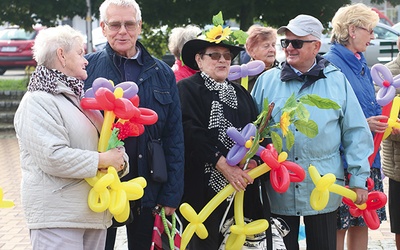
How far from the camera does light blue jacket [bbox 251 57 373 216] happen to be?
455 centimetres

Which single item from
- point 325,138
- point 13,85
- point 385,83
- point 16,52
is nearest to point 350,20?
point 385,83

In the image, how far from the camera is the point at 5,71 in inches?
969

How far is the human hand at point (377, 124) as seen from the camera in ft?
16.5

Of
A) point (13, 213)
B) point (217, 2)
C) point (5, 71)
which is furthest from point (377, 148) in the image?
point (5, 71)

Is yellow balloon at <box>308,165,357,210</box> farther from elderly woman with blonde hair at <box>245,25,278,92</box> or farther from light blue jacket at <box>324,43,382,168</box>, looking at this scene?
elderly woman with blonde hair at <box>245,25,278,92</box>

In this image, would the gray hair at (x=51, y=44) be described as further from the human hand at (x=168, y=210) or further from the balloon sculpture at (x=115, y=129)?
the human hand at (x=168, y=210)


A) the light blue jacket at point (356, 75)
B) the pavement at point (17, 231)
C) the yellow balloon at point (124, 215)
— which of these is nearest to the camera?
the yellow balloon at point (124, 215)

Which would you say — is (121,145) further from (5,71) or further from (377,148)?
(5,71)

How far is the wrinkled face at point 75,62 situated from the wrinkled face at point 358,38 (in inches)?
82.2

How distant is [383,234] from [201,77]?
2910mm

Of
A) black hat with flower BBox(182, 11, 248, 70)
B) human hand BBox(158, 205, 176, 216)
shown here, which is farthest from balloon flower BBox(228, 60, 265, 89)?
human hand BBox(158, 205, 176, 216)

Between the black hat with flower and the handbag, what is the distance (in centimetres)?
69

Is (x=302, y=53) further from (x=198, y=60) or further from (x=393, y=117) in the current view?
(x=393, y=117)

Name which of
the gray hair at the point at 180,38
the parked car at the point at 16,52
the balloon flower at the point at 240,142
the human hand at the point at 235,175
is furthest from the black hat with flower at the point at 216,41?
the parked car at the point at 16,52
